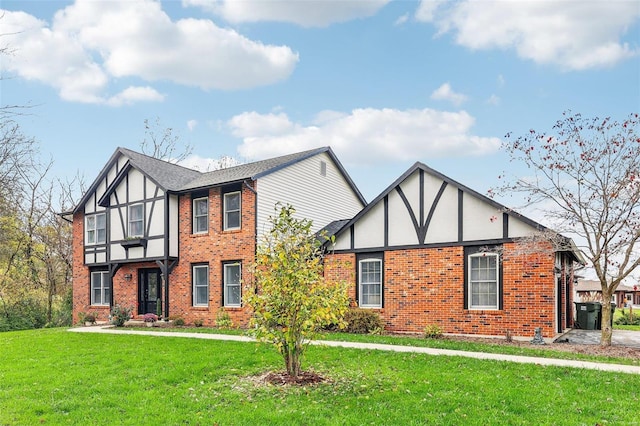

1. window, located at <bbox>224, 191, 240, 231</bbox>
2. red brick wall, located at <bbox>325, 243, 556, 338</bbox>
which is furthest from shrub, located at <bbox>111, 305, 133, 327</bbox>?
red brick wall, located at <bbox>325, 243, 556, 338</bbox>

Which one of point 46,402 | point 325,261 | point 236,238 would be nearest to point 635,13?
point 325,261

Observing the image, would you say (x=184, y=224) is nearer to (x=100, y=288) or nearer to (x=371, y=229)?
(x=100, y=288)

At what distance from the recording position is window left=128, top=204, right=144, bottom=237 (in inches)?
792

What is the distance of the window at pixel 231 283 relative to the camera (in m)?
17.8

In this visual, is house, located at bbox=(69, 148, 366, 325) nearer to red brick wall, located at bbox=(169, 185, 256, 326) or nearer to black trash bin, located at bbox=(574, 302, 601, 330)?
red brick wall, located at bbox=(169, 185, 256, 326)

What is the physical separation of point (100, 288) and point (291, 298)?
1815 cm

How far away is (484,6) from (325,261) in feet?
29.2

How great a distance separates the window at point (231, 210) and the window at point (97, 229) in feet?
24.1

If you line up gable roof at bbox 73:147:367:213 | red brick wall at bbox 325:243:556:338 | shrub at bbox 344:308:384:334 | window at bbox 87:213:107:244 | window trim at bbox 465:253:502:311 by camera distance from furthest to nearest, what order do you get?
window at bbox 87:213:107:244
gable roof at bbox 73:147:367:213
shrub at bbox 344:308:384:334
window trim at bbox 465:253:502:311
red brick wall at bbox 325:243:556:338

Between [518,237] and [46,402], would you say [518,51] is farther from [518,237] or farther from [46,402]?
[46,402]

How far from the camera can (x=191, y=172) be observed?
22734 mm

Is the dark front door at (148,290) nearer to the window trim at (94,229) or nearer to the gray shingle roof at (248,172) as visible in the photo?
the window trim at (94,229)

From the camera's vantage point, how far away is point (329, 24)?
600 inches

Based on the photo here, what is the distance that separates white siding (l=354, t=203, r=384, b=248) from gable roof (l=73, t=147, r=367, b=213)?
4112 millimetres
